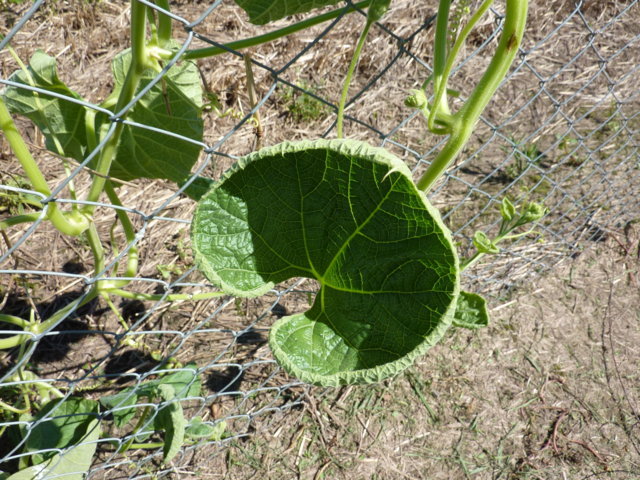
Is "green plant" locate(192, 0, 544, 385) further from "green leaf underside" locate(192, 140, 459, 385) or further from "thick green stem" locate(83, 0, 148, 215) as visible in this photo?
"thick green stem" locate(83, 0, 148, 215)


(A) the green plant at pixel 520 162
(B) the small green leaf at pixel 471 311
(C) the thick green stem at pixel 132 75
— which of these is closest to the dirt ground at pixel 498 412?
(A) the green plant at pixel 520 162

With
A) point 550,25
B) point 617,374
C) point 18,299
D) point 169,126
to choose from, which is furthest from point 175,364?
point 550,25

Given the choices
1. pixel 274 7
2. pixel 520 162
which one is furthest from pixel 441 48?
pixel 520 162

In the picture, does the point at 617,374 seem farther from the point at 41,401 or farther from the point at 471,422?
the point at 41,401

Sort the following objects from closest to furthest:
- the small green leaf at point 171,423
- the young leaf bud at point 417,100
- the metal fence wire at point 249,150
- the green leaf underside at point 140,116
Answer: the young leaf bud at point 417,100 < the green leaf underside at point 140,116 < the small green leaf at point 171,423 < the metal fence wire at point 249,150

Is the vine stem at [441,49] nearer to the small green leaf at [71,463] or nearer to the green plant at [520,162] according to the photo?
the small green leaf at [71,463]

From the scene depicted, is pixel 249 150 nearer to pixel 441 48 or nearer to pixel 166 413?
pixel 166 413
